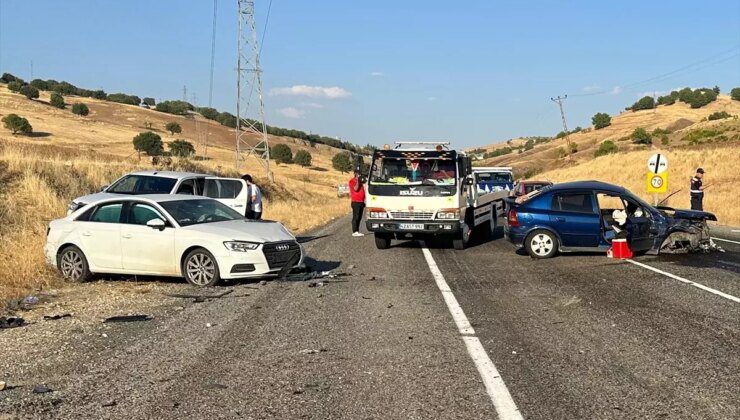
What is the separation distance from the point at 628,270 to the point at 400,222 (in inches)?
198

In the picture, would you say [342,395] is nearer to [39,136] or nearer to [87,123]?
[39,136]

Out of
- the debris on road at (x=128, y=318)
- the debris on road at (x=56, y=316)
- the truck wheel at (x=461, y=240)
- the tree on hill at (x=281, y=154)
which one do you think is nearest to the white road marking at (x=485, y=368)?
the debris on road at (x=128, y=318)

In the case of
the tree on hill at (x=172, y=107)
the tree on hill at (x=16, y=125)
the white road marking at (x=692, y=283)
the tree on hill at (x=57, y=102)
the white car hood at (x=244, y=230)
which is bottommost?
the white road marking at (x=692, y=283)

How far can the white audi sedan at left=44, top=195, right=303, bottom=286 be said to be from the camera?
32.2 ft

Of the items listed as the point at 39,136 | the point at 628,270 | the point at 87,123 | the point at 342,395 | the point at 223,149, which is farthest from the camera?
the point at 223,149

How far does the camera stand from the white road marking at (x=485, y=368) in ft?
14.7

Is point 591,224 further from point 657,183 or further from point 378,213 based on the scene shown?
point 657,183

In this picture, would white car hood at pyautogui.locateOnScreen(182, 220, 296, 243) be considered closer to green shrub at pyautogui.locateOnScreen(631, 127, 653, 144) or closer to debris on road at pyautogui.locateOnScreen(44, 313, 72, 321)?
debris on road at pyautogui.locateOnScreen(44, 313, 72, 321)

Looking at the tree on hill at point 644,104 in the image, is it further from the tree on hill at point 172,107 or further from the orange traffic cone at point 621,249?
the orange traffic cone at point 621,249

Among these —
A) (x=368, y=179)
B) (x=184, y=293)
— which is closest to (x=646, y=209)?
(x=368, y=179)

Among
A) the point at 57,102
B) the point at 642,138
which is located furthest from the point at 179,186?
the point at 642,138

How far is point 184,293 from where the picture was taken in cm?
935

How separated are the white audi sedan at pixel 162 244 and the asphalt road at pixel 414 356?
483mm

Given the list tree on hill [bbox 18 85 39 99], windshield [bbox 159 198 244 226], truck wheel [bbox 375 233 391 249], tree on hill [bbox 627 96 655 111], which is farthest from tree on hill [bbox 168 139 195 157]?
tree on hill [bbox 627 96 655 111]
